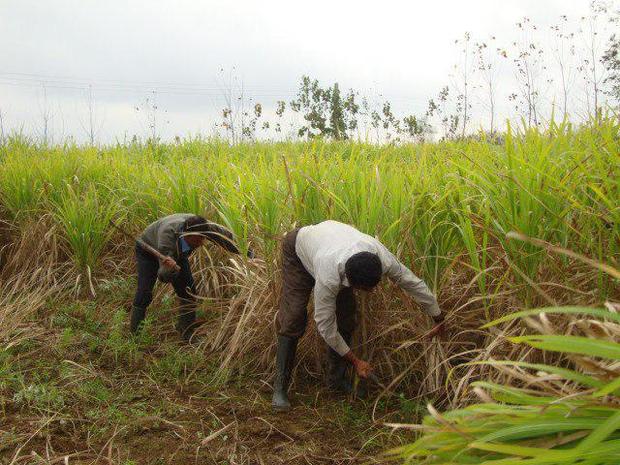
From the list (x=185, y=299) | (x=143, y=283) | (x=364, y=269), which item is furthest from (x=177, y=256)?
(x=364, y=269)

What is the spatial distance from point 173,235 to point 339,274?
5.73 ft

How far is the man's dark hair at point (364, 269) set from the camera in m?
2.90

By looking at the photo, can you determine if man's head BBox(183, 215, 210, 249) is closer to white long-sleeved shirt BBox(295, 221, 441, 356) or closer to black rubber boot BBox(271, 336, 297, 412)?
black rubber boot BBox(271, 336, 297, 412)

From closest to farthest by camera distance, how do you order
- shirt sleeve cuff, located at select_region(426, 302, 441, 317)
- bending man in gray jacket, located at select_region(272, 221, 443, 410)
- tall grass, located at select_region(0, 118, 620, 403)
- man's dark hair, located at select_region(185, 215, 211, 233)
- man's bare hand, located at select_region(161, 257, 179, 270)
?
tall grass, located at select_region(0, 118, 620, 403)
bending man in gray jacket, located at select_region(272, 221, 443, 410)
shirt sleeve cuff, located at select_region(426, 302, 441, 317)
man's bare hand, located at select_region(161, 257, 179, 270)
man's dark hair, located at select_region(185, 215, 211, 233)

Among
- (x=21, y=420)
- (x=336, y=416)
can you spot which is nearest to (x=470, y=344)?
(x=336, y=416)

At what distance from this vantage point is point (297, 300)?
3516mm

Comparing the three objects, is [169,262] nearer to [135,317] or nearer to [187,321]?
[187,321]

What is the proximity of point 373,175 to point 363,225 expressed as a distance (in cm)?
40

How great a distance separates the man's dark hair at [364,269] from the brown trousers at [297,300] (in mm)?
544

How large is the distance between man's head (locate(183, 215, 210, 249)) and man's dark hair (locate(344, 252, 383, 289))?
68.2 inches

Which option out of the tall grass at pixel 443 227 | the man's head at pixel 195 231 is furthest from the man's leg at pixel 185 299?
the man's head at pixel 195 231

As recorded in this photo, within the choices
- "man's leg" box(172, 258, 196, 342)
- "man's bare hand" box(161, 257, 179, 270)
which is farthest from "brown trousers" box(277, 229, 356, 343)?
"man's leg" box(172, 258, 196, 342)

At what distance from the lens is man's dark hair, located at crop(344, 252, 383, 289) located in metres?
2.90

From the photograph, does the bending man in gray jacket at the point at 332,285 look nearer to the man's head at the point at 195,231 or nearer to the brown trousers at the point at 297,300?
the brown trousers at the point at 297,300
